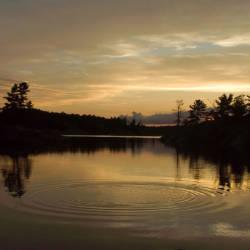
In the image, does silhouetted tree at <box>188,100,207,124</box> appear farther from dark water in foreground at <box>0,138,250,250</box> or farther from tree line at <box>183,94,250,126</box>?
dark water in foreground at <box>0,138,250,250</box>

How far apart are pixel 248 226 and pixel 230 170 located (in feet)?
63.8

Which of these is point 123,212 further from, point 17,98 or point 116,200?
point 17,98

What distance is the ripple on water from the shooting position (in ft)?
53.0

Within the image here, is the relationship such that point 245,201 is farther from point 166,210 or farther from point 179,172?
point 179,172

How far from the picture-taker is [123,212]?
16.0 m

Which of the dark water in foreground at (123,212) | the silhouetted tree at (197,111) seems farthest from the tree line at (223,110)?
the dark water in foreground at (123,212)

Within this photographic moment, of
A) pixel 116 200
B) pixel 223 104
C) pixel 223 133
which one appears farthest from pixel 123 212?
pixel 223 104

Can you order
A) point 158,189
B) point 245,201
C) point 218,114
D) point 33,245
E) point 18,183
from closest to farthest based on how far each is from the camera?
point 33,245 < point 245,201 < point 158,189 < point 18,183 < point 218,114

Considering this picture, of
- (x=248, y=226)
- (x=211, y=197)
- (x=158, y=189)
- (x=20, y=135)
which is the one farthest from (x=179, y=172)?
(x=20, y=135)

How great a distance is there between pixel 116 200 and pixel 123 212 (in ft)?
7.79

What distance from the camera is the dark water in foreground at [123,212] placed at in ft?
40.4

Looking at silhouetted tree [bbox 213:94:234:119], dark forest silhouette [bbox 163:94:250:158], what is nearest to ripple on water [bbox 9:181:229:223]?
dark forest silhouette [bbox 163:94:250:158]

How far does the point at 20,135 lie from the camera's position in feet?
309

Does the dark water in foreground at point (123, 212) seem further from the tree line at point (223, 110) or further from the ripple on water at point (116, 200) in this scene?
the tree line at point (223, 110)
